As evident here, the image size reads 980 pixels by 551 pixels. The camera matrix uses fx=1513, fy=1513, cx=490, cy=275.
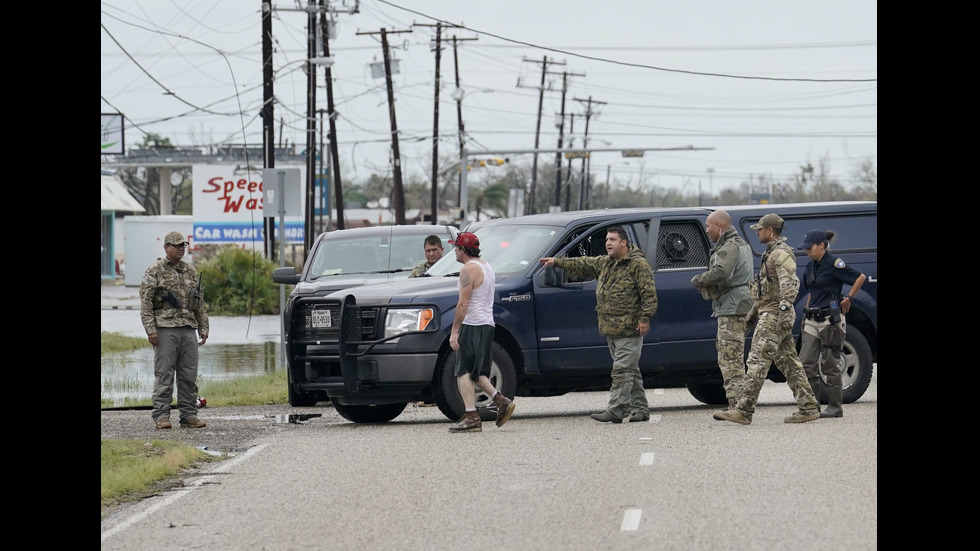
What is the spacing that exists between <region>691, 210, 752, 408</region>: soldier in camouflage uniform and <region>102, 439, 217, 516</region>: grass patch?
4.66 meters

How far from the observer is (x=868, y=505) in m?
8.76

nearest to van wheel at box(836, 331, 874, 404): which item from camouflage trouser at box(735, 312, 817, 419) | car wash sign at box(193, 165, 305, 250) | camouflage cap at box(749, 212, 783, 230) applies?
camouflage trouser at box(735, 312, 817, 419)

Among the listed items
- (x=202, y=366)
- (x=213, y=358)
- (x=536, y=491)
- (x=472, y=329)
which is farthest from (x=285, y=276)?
(x=213, y=358)

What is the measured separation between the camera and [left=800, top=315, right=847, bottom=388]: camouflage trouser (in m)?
13.8

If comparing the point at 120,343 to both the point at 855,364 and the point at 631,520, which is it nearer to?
the point at 855,364

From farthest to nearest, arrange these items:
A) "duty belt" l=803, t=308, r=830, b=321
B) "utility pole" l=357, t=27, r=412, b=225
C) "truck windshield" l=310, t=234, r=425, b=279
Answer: "utility pole" l=357, t=27, r=412, b=225 → "truck windshield" l=310, t=234, r=425, b=279 → "duty belt" l=803, t=308, r=830, b=321

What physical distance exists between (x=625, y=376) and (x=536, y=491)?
162 inches

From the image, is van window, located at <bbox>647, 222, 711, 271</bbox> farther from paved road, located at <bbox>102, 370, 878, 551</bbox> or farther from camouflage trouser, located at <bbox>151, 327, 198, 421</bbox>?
camouflage trouser, located at <bbox>151, 327, 198, 421</bbox>

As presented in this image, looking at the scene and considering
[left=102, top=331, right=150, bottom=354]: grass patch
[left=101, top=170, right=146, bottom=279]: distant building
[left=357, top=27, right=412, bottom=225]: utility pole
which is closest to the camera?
[left=102, top=331, right=150, bottom=354]: grass patch

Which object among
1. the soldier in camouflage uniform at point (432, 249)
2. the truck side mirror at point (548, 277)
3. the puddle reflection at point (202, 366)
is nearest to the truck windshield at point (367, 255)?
the soldier in camouflage uniform at point (432, 249)

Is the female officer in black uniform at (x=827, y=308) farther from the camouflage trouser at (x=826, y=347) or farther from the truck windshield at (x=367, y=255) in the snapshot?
the truck windshield at (x=367, y=255)
